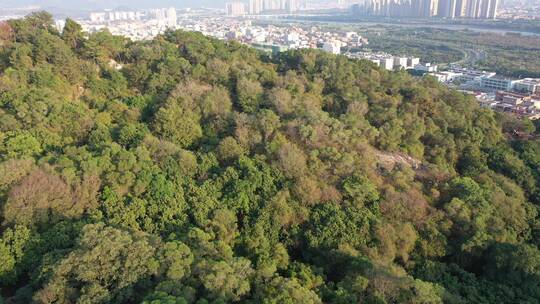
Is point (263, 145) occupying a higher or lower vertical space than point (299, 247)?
higher

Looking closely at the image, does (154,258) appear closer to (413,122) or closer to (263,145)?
(263,145)

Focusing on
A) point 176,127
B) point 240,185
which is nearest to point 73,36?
point 176,127

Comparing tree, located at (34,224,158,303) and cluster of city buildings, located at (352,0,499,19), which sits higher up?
cluster of city buildings, located at (352,0,499,19)

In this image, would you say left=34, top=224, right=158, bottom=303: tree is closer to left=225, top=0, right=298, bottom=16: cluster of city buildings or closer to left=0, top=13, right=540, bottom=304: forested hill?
left=0, top=13, right=540, bottom=304: forested hill

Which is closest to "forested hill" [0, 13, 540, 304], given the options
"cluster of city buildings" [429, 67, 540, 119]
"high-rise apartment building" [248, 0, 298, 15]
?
"cluster of city buildings" [429, 67, 540, 119]

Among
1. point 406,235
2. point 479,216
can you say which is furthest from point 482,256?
point 406,235

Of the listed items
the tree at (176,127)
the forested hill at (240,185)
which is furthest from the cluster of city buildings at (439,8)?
the tree at (176,127)
